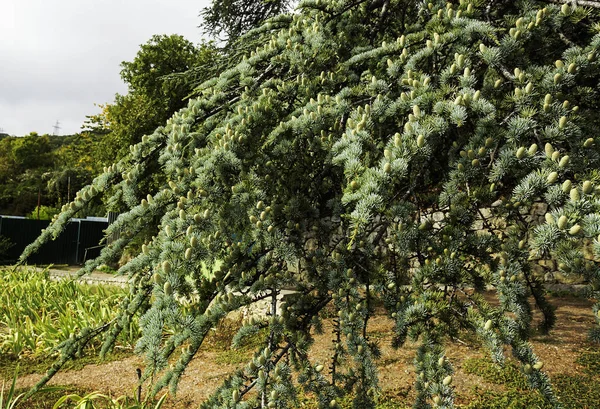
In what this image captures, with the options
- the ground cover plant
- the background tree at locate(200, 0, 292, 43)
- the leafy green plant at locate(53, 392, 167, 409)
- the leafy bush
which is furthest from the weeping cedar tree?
the leafy bush

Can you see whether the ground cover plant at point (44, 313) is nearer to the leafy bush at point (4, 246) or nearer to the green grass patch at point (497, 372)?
the green grass patch at point (497, 372)

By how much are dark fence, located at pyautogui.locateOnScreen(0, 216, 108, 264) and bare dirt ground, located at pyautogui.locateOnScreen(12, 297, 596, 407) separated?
9821mm

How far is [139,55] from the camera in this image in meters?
11.2

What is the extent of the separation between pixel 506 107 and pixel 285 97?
1.06m

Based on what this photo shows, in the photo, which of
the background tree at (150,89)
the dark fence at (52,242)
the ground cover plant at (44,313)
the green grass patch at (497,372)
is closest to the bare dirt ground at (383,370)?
the green grass patch at (497,372)

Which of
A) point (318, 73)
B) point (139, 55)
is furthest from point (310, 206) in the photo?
point (139, 55)

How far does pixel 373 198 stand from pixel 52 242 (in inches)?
580

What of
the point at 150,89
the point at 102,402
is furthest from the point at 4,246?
the point at 102,402

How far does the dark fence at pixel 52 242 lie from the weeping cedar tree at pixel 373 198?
41.7 ft

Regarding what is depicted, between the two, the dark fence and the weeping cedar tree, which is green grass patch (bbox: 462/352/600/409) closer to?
the weeping cedar tree

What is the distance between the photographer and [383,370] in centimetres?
410

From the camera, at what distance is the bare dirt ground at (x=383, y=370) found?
147 inches

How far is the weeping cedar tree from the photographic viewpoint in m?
1.44

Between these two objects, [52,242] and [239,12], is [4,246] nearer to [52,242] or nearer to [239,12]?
[52,242]
